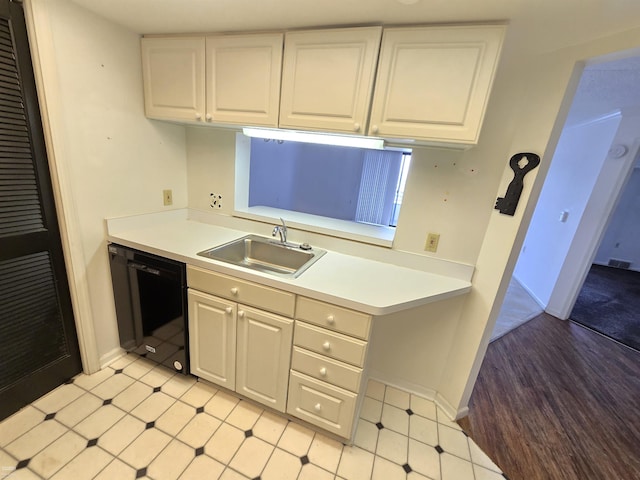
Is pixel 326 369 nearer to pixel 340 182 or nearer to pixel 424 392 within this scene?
pixel 424 392

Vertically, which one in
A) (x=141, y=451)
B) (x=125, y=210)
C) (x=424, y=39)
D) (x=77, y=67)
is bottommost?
(x=141, y=451)

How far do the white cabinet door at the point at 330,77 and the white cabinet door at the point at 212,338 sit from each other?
1077 millimetres

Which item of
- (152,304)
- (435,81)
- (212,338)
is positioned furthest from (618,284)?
(152,304)

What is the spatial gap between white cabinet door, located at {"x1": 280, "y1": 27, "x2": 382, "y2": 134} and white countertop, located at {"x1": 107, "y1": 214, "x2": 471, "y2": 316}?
75cm

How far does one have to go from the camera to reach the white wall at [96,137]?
1.35m

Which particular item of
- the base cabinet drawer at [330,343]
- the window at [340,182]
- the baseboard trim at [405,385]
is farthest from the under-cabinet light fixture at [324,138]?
the window at [340,182]

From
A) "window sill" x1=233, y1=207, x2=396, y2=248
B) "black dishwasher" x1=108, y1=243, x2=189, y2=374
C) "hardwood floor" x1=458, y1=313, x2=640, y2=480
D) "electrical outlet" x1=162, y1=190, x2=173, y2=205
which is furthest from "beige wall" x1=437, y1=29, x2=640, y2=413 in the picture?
"electrical outlet" x1=162, y1=190, x2=173, y2=205

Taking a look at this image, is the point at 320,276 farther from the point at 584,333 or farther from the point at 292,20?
the point at 584,333

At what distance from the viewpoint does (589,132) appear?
3.17 meters

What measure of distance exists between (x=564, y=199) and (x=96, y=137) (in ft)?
15.0

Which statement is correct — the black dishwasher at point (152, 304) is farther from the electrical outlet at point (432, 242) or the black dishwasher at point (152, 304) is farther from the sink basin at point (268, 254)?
A: the electrical outlet at point (432, 242)

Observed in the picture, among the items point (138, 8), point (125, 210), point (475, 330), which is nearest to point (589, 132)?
point (475, 330)

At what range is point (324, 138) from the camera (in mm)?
1603

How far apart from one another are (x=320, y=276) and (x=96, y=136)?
4.89ft
